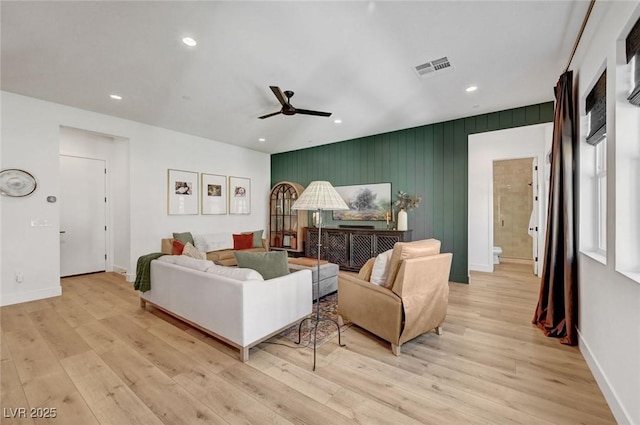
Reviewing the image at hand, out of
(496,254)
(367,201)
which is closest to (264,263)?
(367,201)

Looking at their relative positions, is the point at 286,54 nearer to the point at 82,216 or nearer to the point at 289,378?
the point at 289,378

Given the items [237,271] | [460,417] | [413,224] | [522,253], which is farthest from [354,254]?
[522,253]

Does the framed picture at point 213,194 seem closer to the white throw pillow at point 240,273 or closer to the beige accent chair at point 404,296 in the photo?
the white throw pillow at point 240,273

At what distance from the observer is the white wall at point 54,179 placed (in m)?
3.64

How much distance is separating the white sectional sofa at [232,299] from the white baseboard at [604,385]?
2283mm

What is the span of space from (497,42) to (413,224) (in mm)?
3236

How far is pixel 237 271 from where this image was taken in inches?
95.0

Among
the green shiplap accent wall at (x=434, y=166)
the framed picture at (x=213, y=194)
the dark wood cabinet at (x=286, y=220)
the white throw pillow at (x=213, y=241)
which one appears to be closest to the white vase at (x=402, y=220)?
the green shiplap accent wall at (x=434, y=166)

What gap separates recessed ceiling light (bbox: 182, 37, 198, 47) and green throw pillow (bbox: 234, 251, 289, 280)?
6.63 ft

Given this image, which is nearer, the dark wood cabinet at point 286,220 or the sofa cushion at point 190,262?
the sofa cushion at point 190,262

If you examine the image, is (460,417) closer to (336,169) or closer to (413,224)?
(413,224)

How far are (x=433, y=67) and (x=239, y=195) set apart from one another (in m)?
4.95

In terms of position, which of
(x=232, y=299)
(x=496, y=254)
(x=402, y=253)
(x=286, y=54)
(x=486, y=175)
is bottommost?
(x=496, y=254)

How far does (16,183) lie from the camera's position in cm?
366
